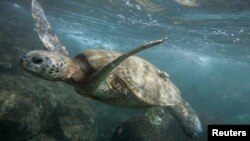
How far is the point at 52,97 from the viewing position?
966 centimetres

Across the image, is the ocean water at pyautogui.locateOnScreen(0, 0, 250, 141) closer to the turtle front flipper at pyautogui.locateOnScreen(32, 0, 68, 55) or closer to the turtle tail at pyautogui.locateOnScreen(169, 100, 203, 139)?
the turtle tail at pyautogui.locateOnScreen(169, 100, 203, 139)

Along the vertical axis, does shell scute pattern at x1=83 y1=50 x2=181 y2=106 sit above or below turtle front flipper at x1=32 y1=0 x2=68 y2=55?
below

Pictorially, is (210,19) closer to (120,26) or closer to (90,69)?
(120,26)

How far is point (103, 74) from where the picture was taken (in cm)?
415

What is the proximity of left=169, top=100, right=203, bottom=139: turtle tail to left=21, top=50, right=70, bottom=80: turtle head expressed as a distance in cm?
447

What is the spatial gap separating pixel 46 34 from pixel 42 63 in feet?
7.92

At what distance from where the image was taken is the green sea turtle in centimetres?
411

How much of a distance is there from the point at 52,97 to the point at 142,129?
12.5 ft

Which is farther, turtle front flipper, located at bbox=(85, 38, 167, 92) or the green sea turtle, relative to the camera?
the green sea turtle

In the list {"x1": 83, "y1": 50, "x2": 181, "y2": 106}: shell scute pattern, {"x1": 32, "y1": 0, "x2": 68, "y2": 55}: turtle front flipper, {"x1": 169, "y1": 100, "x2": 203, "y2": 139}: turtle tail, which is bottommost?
{"x1": 169, "y1": 100, "x2": 203, "y2": 139}: turtle tail

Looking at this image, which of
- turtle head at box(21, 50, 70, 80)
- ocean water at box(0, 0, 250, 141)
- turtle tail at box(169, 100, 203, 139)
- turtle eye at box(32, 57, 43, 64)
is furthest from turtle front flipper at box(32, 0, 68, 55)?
turtle tail at box(169, 100, 203, 139)

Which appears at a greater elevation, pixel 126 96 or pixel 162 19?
pixel 162 19

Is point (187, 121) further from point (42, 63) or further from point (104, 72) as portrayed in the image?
point (42, 63)

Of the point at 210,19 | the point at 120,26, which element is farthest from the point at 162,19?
the point at 120,26
